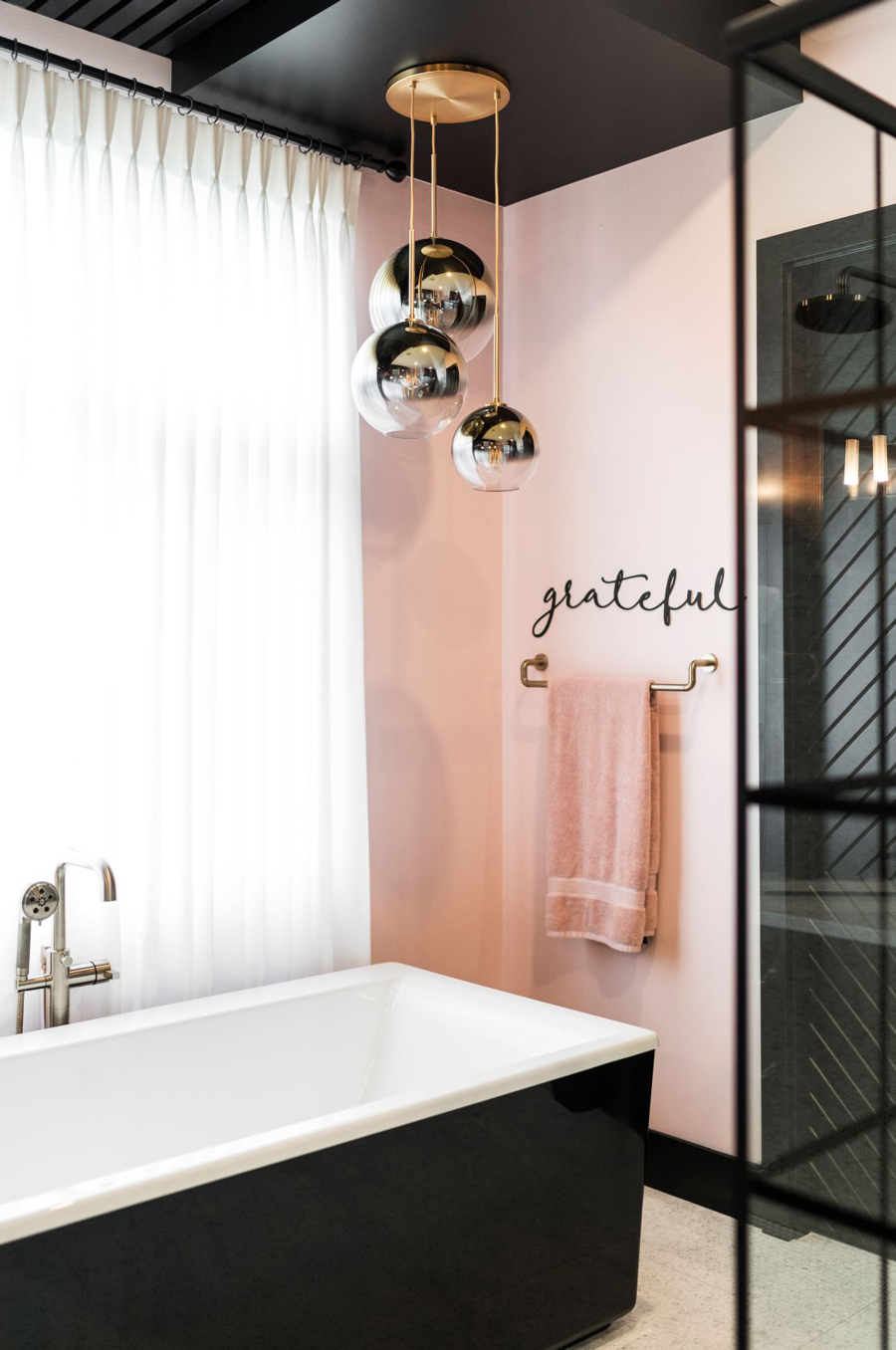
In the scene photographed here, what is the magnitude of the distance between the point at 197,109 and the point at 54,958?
1.96 meters

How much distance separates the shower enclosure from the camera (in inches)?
29.9

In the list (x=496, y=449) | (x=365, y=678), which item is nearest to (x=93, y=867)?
(x=365, y=678)

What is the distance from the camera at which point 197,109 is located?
9.12ft

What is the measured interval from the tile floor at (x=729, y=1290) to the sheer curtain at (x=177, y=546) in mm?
1049

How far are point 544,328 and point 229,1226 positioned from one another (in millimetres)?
2587

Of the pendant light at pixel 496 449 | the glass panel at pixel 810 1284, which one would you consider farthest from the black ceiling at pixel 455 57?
the glass panel at pixel 810 1284

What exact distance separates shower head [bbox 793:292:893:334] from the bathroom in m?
1.34

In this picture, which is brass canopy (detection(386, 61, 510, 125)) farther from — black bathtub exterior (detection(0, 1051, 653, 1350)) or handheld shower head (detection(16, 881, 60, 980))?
black bathtub exterior (detection(0, 1051, 653, 1350))

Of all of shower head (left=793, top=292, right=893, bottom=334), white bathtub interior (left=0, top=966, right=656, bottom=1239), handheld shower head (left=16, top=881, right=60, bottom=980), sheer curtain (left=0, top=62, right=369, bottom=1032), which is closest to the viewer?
shower head (left=793, top=292, right=893, bottom=334)

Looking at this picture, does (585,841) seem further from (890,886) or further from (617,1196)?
(890,886)

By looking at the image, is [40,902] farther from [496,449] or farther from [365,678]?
[496,449]

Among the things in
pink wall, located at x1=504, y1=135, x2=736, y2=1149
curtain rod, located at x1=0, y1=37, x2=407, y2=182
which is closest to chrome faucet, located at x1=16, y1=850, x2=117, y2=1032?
pink wall, located at x1=504, y1=135, x2=736, y2=1149

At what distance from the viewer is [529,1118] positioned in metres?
2.28

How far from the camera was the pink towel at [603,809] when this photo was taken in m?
3.10
